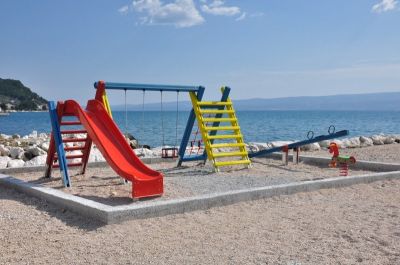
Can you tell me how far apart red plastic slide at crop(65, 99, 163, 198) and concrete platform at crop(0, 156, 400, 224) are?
0.97ft

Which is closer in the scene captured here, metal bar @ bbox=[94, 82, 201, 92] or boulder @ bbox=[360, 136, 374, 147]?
metal bar @ bbox=[94, 82, 201, 92]

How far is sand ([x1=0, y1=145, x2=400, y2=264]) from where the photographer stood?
449cm

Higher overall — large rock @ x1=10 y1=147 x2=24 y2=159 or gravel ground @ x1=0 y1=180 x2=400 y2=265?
gravel ground @ x1=0 y1=180 x2=400 y2=265

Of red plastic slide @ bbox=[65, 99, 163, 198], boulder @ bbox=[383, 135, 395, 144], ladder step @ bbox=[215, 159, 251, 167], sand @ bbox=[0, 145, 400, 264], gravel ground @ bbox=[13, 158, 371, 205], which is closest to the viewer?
sand @ bbox=[0, 145, 400, 264]

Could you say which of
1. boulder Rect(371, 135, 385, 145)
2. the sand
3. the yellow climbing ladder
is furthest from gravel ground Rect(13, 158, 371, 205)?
boulder Rect(371, 135, 385, 145)

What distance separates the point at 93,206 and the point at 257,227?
1941 millimetres

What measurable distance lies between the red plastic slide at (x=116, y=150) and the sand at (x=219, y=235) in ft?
3.33

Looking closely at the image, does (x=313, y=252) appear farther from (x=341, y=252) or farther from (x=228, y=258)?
(x=228, y=258)

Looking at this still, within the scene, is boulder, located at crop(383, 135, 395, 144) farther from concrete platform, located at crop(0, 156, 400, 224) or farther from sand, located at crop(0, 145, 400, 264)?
sand, located at crop(0, 145, 400, 264)

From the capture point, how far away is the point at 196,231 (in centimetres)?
532

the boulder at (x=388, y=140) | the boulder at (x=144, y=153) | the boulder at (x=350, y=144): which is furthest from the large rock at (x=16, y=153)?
the boulder at (x=388, y=140)

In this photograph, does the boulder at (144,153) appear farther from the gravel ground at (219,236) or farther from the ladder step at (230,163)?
the gravel ground at (219,236)

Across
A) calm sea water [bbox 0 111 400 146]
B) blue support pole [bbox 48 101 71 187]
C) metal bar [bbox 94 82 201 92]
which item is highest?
metal bar [bbox 94 82 201 92]

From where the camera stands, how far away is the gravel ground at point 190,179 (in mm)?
7312
